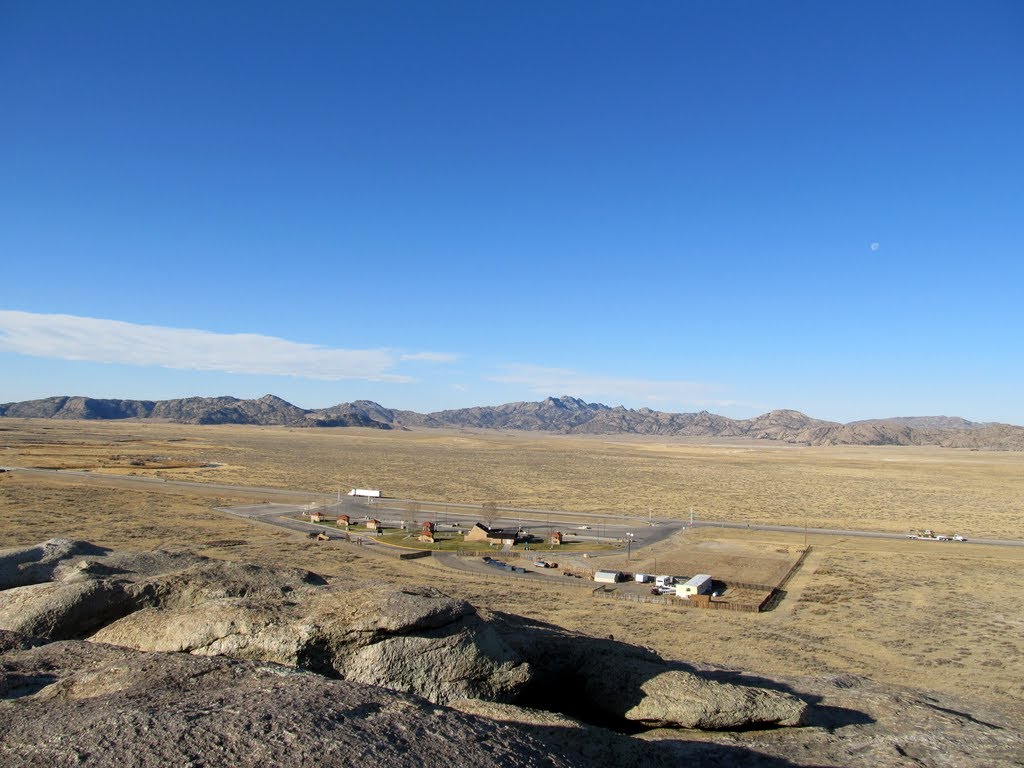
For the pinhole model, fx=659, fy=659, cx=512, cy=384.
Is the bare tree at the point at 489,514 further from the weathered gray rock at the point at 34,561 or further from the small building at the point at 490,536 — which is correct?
the weathered gray rock at the point at 34,561

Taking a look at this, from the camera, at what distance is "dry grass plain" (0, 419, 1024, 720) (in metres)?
27.5

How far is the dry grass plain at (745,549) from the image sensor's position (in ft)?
90.2

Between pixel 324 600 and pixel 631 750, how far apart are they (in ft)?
17.8

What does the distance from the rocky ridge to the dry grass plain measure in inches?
193

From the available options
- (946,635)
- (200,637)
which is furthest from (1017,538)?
(200,637)

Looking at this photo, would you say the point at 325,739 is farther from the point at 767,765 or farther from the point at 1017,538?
the point at 1017,538

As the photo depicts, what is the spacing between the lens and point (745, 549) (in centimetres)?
5488

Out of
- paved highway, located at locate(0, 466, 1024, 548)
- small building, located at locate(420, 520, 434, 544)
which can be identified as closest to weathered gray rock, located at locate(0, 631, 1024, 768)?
small building, located at locate(420, 520, 434, 544)

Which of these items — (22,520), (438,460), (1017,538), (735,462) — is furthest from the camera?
(735,462)

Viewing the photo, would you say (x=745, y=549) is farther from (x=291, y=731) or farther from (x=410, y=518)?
(x=291, y=731)

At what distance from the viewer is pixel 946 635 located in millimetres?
A: 30984

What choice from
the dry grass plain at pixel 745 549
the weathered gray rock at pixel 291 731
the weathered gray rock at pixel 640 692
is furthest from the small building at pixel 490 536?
the weathered gray rock at pixel 291 731

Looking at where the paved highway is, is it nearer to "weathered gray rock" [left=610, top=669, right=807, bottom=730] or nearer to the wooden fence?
the wooden fence

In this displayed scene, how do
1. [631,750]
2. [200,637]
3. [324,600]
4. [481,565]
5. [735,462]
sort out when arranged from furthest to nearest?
[735,462]
[481,565]
[324,600]
[200,637]
[631,750]
